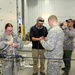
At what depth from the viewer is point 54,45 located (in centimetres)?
278

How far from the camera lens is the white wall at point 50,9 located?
994cm

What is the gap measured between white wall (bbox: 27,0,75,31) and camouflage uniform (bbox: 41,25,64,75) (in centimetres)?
712

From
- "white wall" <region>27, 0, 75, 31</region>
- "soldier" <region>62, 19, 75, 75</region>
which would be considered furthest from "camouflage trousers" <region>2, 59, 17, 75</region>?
"white wall" <region>27, 0, 75, 31</region>

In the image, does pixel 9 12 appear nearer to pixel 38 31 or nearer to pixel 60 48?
pixel 38 31

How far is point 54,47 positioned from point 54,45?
0.04 m

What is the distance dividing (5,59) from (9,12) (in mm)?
2696

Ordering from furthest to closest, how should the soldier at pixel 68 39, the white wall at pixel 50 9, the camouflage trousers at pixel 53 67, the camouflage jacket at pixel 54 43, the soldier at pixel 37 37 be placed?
the white wall at pixel 50 9
the soldier at pixel 37 37
the soldier at pixel 68 39
the camouflage trousers at pixel 53 67
the camouflage jacket at pixel 54 43

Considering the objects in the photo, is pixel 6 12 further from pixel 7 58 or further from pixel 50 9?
pixel 50 9

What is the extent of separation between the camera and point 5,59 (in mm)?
2912

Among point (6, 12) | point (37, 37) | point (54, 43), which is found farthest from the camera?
point (6, 12)

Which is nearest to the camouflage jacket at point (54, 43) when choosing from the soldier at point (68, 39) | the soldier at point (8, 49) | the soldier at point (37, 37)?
the soldier at point (8, 49)

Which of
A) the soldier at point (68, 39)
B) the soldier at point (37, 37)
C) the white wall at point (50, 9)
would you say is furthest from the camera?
the white wall at point (50, 9)

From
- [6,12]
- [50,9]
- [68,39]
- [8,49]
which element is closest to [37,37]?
[68,39]

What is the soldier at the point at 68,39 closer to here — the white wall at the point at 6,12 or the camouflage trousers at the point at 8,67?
the camouflage trousers at the point at 8,67
